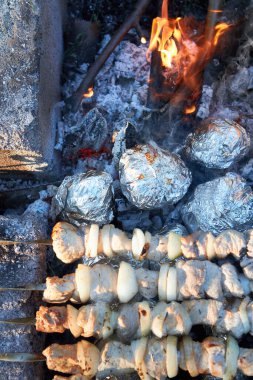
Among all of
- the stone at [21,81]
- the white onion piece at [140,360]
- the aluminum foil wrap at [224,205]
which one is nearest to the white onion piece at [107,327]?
the white onion piece at [140,360]

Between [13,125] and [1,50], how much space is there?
0.37 m

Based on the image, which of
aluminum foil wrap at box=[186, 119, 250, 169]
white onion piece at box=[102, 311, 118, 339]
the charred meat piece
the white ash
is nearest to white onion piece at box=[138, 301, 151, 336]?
white onion piece at box=[102, 311, 118, 339]

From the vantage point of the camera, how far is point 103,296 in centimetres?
184

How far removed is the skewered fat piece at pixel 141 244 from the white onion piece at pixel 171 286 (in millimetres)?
100

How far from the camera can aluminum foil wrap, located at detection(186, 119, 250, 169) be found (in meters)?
2.22

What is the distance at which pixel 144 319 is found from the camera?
180 cm

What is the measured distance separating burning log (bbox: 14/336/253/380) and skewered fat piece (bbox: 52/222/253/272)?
0.36m

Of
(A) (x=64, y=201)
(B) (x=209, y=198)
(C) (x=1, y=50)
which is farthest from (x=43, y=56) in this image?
(B) (x=209, y=198)

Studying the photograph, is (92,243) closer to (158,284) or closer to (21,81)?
(158,284)

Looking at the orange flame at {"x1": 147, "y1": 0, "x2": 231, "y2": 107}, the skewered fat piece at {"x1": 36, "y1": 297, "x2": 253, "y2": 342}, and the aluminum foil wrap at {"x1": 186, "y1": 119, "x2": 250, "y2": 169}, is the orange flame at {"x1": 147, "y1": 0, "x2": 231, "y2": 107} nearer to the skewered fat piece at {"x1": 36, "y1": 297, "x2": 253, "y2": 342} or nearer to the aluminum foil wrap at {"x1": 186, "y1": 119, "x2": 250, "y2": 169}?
the aluminum foil wrap at {"x1": 186, "y1": 119, "x2": 250, "y2": 169}

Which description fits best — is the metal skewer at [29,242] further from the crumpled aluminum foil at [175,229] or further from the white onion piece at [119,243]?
the crumpled aluminum foil at [175,229]

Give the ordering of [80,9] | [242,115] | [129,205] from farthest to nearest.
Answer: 1. [80,9]
2. [242,115]
3. [129,205]

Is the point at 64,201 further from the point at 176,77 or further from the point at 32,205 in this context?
the point at 176,77

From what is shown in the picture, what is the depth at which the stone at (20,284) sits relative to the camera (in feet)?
6.63
